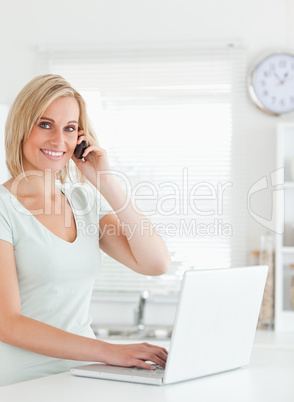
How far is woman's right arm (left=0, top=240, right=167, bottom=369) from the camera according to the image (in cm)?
136

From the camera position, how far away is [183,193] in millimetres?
3533

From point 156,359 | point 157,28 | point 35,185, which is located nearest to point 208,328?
point 156,359

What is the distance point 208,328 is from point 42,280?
1.48 ft

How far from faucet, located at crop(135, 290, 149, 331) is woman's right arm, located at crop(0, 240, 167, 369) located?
2.00 meters

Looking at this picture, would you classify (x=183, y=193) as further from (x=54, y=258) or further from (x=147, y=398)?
(x=147, y=398)

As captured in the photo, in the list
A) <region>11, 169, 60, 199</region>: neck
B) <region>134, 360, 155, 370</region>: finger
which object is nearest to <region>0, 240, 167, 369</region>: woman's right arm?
<region>134, 360, 155, 370</region>: finger

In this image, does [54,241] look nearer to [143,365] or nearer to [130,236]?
[130,236]

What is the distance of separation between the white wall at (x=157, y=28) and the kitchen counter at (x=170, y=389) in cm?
216

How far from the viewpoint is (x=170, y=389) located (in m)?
1.25

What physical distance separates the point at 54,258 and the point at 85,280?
0.38ft

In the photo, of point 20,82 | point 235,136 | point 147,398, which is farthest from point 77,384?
point 20,82

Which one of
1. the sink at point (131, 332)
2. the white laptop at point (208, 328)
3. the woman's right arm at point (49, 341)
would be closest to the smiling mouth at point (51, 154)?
the woman's right arm at point (49, 341)

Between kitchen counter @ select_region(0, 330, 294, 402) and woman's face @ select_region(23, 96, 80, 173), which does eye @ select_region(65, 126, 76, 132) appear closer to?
woman's face @ select_region(23, 96, 80, 173)

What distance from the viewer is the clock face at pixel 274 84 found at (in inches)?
136
